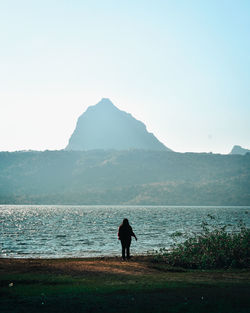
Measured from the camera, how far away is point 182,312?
423 inches

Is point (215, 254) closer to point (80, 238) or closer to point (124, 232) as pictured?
point (124, 232)

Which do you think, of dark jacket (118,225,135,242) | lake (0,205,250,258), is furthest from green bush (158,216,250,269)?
dark jacket (118,225,135,242)

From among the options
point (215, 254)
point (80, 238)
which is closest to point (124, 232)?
point (215, 254)

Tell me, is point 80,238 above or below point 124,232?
below

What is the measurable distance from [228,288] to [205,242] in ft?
40.8

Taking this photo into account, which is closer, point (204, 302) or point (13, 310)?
point (13, 310)

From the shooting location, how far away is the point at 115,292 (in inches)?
520

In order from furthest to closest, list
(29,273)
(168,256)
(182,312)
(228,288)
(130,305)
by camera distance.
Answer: (168,256)
(29,273)
(228,288)
(130,305)
(182,312)

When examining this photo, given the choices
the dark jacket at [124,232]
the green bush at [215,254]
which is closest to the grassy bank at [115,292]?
the dark jacket at [124,232]

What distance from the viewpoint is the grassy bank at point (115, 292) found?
1128cm

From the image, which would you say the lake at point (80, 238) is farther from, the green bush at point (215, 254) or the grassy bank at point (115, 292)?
the grassy bank at point (115, 292)

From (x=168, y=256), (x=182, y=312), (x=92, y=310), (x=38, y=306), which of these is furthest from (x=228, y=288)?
(x=168, y=256)

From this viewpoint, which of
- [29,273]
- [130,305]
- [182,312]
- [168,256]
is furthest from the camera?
[168,256]

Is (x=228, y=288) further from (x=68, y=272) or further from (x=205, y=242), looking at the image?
(x=205, y=242)
